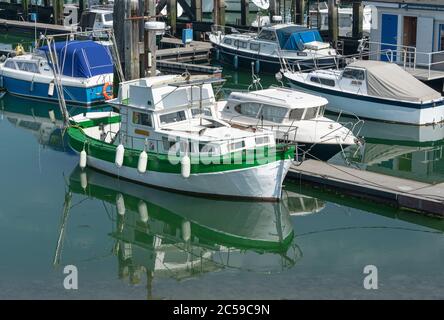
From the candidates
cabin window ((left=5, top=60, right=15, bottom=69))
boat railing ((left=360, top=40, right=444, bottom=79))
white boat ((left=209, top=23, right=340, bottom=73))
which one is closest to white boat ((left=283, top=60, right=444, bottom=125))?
boat railing ((left=360, top=40, right=444, bottom=79))

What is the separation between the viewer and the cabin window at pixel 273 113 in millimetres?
24547

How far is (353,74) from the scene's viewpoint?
29.9 m

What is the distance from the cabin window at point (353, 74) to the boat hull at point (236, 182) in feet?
29.9

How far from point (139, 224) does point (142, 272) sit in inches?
128

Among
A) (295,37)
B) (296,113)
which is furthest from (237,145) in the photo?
(295,37)

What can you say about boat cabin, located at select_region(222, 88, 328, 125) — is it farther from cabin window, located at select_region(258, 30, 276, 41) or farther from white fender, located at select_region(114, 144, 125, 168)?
cabin window, located at select_region(258, 30, 276, 41)

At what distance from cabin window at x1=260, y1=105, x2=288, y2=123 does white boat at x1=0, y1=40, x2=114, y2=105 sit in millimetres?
8931

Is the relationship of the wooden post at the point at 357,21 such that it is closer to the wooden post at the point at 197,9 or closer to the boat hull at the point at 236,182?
the wooden post at the point at 197,9

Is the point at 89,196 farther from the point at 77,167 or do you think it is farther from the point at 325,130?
the point at 325,130

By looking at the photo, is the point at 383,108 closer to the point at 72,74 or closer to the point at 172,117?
the point at 172,117

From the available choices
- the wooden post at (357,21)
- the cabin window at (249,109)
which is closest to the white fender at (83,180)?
the cabin window at (249,109)

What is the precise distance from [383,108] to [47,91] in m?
12.3

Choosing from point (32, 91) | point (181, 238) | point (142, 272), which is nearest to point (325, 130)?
point (181, 238)

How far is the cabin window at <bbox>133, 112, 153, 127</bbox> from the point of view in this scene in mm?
22691
